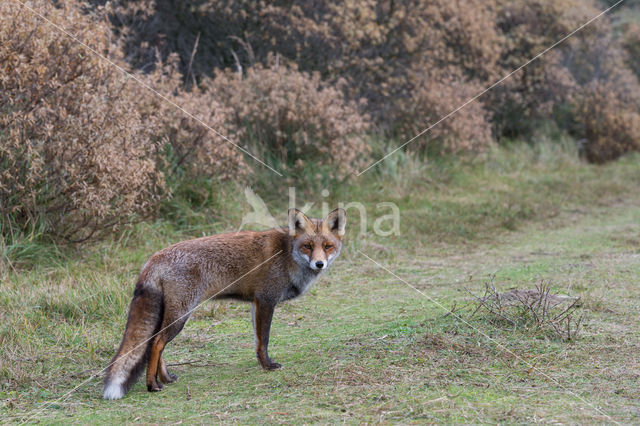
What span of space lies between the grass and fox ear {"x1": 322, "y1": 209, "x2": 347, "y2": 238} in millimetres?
872

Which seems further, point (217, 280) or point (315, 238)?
point (315, 238)

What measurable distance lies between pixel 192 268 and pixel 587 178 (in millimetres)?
12709

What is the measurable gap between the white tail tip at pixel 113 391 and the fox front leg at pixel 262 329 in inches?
39.7

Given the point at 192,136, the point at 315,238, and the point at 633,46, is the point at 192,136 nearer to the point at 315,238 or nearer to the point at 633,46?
the point at 315,238

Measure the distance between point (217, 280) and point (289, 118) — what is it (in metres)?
5.96

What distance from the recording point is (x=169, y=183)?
27.4 ft

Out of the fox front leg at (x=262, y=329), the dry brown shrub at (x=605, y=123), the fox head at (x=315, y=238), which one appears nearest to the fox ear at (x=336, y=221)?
the fox head at (x=315, y=238)

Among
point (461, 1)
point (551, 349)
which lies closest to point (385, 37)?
point (461, 1)

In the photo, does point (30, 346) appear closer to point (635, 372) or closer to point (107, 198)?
point (107, 198)

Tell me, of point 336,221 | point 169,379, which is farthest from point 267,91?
point 169,379

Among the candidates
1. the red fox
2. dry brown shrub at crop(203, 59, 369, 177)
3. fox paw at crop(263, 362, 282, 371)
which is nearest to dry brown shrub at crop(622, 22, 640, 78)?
dry brown shrub at crop(203, 59, 369, 177)

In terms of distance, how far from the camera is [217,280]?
4.44 metres

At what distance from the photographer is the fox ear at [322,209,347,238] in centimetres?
499

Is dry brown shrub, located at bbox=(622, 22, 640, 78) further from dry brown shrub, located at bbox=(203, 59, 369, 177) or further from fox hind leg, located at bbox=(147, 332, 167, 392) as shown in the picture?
fox hind leg, located at bbox=(147, 332, 167, 392)
